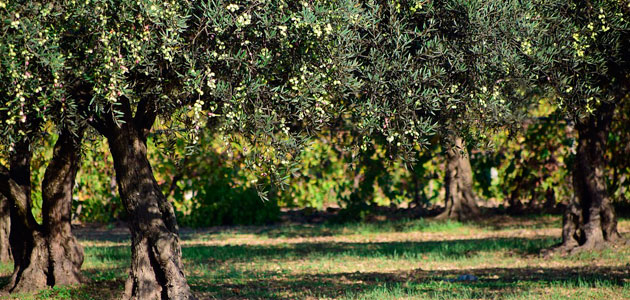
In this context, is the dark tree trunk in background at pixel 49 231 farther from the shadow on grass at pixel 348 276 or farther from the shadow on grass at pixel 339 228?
the shadow on grass at pixel 339 228

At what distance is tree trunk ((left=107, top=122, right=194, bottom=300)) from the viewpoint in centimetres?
827

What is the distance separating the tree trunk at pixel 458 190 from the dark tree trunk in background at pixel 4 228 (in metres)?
10.4

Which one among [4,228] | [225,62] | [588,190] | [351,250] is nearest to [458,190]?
[351,250]

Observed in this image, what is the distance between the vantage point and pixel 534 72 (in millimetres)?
8289

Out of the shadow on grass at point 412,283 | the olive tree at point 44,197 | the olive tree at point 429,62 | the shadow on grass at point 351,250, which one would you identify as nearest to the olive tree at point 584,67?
the olive tree at point 429,62

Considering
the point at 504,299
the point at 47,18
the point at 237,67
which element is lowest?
the point at 504,299

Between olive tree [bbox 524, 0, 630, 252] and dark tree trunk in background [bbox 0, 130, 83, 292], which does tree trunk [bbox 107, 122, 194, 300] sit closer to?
dark tree trunk in background [bbox 0, 130, 83, 292]

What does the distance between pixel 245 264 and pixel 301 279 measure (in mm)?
2015

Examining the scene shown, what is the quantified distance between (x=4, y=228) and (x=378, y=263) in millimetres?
6833

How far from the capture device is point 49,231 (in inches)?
385

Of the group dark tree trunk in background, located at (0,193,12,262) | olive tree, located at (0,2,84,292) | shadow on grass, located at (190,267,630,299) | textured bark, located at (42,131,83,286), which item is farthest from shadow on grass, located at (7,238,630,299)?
dark tree trunk in background, located at (0,193,12,262)

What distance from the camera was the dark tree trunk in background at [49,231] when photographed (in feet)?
31.6

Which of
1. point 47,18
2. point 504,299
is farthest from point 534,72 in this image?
point 47,18

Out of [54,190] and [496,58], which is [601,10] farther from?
[54,190]
